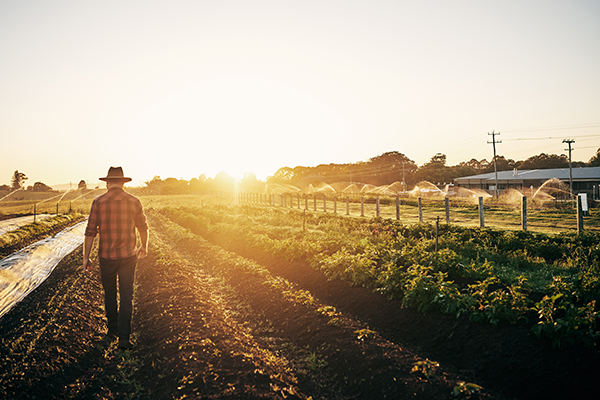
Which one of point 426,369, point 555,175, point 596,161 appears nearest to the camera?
point 426,369

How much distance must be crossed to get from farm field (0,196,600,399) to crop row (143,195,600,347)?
1.8 inches

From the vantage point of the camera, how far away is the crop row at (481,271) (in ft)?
14.3

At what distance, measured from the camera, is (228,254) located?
36.7ft

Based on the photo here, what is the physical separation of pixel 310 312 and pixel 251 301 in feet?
5.69

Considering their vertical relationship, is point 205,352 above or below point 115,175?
below

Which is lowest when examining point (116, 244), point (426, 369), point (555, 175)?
point (426, 369)

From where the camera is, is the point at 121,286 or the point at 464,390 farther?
the point at 121,286

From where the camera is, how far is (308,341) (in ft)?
17.5

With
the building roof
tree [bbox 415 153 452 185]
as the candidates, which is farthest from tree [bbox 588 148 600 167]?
tree [bbox 415 153 452 185]

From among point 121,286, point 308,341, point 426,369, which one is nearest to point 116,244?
point 121,286

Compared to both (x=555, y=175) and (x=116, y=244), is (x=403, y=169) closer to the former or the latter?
(x=555, y=175)

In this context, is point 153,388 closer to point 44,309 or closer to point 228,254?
point 44,309

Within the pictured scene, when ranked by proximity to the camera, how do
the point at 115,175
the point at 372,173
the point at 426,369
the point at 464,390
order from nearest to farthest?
the point at 464,390 → the point at 426,369 → the point at 115,175 → the point at 372,173

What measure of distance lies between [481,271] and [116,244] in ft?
18.7
